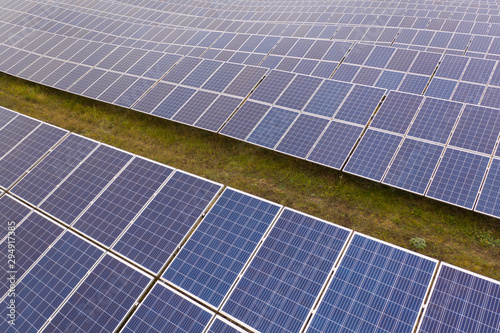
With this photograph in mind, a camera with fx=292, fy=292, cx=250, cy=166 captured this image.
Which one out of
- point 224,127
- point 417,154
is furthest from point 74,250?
point 417,154

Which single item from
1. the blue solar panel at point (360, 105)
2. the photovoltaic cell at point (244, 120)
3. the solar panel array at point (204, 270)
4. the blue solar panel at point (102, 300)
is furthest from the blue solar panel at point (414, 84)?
the blue solar panel at point (102, 300)

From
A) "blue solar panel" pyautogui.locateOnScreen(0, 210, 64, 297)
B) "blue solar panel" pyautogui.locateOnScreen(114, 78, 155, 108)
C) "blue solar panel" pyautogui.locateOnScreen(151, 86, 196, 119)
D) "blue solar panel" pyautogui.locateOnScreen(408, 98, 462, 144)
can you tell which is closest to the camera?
"blue solar panel" pyautogui.locateOnScreen(0, 210, 64, 297)

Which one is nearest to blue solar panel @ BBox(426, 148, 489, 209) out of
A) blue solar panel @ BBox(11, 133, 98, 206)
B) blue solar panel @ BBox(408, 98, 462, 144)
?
blue solar panel @ BBox(408, 98, 462, 144)

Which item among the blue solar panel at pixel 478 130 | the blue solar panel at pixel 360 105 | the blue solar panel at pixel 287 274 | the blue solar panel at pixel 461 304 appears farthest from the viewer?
the blue solar panel at pixel 360 105

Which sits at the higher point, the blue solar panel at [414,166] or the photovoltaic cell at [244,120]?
the photovoltaic cell at [244,120]

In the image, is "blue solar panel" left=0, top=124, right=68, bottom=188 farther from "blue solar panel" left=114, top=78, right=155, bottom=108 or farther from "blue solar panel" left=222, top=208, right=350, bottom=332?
"blue solar panel" left=222, top=208, right=350, bottom=332

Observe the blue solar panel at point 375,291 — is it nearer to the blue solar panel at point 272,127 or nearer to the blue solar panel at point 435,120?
the blue solar panel at point 435,120

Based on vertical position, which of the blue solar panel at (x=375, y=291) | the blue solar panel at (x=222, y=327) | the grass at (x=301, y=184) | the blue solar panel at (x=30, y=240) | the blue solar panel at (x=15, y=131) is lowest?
the grass at (x=301, y=184)
